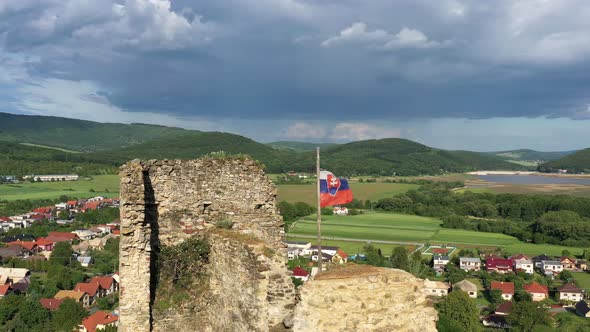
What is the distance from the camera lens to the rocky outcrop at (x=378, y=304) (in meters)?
6.48

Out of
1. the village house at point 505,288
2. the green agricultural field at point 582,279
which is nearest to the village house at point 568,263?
the green agricultural field at point 582,279

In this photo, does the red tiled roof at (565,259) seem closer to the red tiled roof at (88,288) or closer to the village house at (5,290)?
the red tiled roof at (88,288)

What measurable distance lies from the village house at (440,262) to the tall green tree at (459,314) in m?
17.8

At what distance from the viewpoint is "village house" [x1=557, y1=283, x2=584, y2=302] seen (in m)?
51.9

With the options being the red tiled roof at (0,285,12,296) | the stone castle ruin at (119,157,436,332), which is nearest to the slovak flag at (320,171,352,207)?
the stone castle ruin at (119,157,436,332)

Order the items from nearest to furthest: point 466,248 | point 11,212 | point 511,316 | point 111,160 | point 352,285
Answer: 1. point 352,285
2. point 511,316
3. point 466,248
4. point 11,212
5. point 111,160

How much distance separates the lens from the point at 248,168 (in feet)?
35.2

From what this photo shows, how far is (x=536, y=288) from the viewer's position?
2100 inches

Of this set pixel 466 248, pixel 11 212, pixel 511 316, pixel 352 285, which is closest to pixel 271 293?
pixel 352 285

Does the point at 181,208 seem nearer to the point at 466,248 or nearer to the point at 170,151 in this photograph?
the point at 466,248

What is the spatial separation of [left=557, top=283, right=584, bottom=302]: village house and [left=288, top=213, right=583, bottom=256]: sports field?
18.1 m

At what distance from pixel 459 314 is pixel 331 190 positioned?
3414 centimetres

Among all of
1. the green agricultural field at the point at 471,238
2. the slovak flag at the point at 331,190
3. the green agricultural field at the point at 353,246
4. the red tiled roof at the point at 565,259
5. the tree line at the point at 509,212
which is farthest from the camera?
the tree line at the point at 509,212

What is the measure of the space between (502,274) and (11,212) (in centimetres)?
10422
